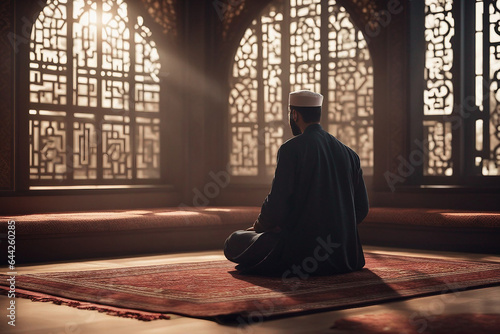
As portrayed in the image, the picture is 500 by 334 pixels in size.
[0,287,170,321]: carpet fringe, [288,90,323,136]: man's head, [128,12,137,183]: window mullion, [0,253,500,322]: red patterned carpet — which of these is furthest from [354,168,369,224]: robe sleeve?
[128,12,137,183]: window mullion

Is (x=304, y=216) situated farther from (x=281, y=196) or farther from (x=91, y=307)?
(x=91, y=307)

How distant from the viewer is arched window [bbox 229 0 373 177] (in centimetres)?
698

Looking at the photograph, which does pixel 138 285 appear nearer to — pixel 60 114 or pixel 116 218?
pixel 116 218

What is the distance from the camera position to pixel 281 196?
4.11m

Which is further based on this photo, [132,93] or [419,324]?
[132,93]

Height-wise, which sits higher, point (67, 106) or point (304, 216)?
point (67, 106)

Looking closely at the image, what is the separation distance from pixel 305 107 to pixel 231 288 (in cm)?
117

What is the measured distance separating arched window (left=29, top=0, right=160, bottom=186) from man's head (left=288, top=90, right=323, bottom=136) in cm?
283

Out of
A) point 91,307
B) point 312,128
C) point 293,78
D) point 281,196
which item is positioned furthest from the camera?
point 293,78

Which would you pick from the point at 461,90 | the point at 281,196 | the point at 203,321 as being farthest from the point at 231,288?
the point at 461,90

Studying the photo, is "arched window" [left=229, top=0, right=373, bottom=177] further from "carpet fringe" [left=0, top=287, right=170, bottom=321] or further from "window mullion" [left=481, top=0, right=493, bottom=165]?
"carpet fringe" [left=0, top=287, right=170, bottom=321]

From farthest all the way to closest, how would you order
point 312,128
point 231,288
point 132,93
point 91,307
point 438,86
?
point 132,93, point 438,86, point 312,128, point 231,288, point 91,307

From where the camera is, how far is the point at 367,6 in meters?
6.88

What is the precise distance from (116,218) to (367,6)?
2.96m
